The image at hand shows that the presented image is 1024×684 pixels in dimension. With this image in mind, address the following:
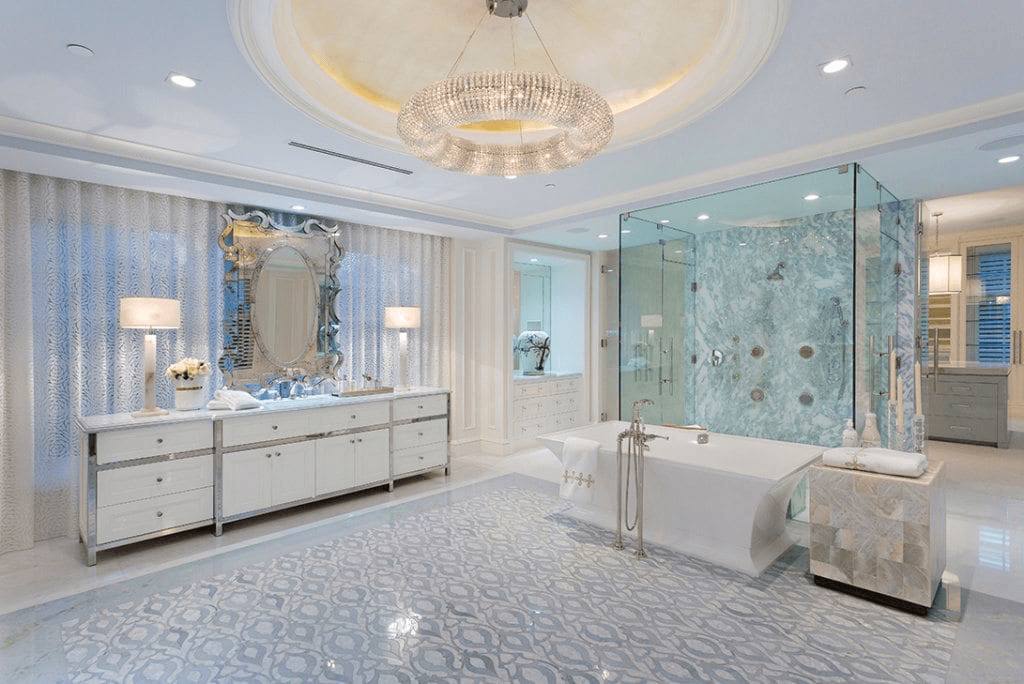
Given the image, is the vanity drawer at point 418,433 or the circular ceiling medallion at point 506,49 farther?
the vanity drawer at point 418,433

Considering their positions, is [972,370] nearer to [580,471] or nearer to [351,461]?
[580,471]

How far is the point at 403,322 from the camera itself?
483cm

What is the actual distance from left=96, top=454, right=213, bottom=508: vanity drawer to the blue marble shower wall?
3835mm

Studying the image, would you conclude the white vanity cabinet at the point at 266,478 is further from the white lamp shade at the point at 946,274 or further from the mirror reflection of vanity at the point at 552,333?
the white lamp shade at the point at 946,274

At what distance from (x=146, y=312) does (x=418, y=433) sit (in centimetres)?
224

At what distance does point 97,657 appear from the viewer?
86.5 inches

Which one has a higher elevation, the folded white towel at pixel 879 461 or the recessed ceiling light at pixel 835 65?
the recessed ceiling light at pixel 835 65

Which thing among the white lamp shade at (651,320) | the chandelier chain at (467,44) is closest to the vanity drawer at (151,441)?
the chandelier chain at (467,44)

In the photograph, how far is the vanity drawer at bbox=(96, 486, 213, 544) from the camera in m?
3.10

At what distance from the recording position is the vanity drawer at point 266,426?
11.7ft

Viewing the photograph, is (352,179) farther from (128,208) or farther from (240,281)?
(128,208)

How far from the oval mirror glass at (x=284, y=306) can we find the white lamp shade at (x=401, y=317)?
644 millimetres

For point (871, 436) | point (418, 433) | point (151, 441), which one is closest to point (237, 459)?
point (151, 441)

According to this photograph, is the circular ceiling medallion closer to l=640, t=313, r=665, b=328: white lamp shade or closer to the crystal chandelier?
the crystal chandelier
